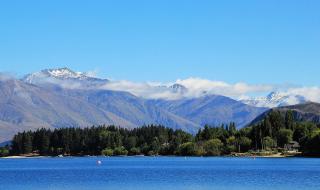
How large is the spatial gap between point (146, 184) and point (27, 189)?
17.4 metres

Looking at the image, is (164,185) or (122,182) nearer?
(164,185)

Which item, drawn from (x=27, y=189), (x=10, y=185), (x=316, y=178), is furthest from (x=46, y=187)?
(x=316, y=178)

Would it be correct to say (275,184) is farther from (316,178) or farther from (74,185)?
(74,185)

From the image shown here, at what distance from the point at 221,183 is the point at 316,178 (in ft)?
54.6

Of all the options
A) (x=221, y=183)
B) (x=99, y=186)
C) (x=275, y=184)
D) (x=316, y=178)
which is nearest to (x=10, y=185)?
(x=99, y=186)

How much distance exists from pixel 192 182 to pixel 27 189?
969 inches

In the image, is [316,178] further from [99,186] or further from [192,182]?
[99,186]

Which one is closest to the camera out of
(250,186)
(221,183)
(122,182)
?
(250,186)

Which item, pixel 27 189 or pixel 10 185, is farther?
pixel 10 185

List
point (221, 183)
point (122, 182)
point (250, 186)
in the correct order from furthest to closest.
Result: point (122, 182)
point (221, 183)
point (250, 186)

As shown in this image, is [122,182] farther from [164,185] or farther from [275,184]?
[275,184]

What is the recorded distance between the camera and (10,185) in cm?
10806

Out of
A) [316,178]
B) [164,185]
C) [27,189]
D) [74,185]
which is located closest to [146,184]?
[164,185]

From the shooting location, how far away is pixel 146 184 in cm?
10350
